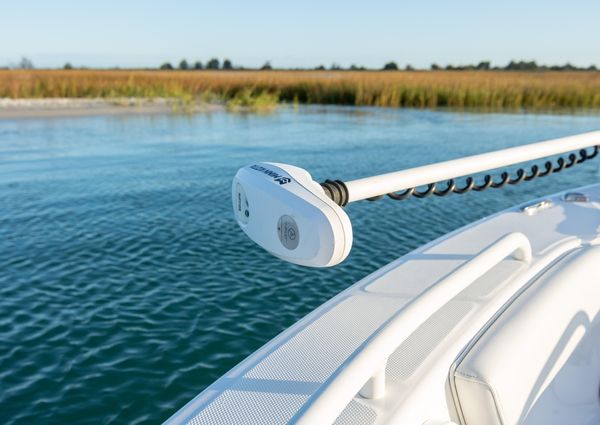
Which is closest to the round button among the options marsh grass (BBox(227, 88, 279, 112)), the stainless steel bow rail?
the stainless steel bow rail

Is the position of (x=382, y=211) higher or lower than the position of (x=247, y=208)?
lower

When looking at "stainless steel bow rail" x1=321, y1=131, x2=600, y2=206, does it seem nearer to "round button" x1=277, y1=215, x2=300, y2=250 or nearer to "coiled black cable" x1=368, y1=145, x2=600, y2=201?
"coiled black cable" x1=368, y1=145, x2=600, y2=201

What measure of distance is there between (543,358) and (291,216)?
92 centimetres

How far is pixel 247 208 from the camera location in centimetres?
133

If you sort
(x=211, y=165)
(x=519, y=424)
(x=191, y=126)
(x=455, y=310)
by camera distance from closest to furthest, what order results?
(x=519, y=424) < (x=455, y=310) < (x=211, y=165) < (x=191, y=126)

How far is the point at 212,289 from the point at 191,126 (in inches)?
457

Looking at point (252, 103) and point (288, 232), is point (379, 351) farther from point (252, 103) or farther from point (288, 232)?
point (252, 103)

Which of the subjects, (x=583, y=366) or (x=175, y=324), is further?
(x=175, y=324)

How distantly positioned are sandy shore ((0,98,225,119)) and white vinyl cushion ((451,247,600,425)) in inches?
692

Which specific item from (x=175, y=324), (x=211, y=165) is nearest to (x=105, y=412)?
(x=175, y=324)

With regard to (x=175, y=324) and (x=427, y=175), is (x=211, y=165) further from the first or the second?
(x=427, y=175)

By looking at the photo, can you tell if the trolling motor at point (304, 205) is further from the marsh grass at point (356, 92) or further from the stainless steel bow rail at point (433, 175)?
the marsh grass at point (356, 92)

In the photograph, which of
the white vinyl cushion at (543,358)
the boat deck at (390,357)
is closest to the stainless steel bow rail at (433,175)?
the boat deck at (390,357)

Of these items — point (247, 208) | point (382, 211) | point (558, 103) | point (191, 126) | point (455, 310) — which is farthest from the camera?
point (558, 103)
